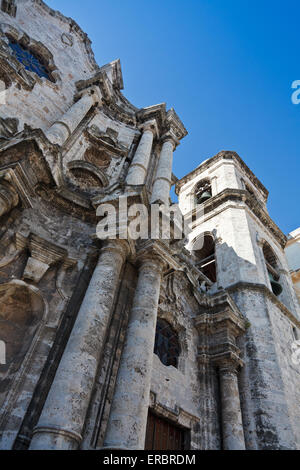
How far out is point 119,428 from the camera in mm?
4707

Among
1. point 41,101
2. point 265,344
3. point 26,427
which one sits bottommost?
point 26,427

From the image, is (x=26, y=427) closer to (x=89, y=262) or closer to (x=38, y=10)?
(x=89, y=262)

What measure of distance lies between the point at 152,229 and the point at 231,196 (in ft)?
33.0

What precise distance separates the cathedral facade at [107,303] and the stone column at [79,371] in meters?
0.02

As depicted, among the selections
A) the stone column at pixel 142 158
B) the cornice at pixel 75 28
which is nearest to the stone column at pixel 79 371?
the stone column at pixel 142 158

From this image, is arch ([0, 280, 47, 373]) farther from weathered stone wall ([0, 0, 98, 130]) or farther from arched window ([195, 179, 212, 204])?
A: arched window ([195, 179, 212, 204])

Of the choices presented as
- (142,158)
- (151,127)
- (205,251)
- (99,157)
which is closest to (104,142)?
(99,157)

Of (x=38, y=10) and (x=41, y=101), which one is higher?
(x=38, y=10)

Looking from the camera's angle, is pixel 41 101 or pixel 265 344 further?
pixel 41 101

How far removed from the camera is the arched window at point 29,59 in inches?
466

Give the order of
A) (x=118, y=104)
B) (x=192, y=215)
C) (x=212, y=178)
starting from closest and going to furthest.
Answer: (x=118, y=104)
(x=192, y=215)
(x=212, y=178)

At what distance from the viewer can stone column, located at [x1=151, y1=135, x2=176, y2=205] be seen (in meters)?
9.91

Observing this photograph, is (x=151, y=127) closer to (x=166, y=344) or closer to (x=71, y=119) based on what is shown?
(x=71, y=119)
